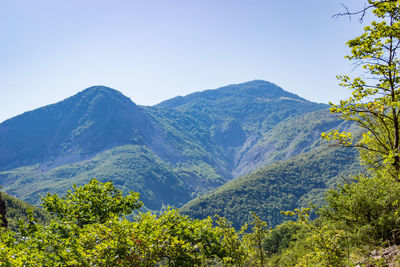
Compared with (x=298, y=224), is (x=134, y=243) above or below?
above

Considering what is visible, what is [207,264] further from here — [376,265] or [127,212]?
[127,212]

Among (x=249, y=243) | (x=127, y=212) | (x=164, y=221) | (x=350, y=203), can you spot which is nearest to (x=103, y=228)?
(x=164, y=221)

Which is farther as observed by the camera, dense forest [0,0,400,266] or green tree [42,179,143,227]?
green tree [42,179,143,227]

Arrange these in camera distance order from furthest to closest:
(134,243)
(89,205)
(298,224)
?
(89,205) → (298,224) → (134,243)

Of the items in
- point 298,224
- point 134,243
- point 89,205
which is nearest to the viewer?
point 134,243

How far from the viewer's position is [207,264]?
9812mm

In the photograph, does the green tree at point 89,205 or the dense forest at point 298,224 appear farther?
the green tree at point 89,205

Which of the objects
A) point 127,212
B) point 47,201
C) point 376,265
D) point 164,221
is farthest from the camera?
point 127,212

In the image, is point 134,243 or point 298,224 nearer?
point 134,243

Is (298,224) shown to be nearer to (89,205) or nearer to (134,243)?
(134,243)

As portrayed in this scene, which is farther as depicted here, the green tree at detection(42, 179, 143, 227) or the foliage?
the green tree at detection(42, 179, 143, 227)

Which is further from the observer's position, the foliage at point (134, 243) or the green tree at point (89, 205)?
the green tree at point (89, 205)

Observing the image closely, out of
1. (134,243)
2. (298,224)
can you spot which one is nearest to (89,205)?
(134,243)

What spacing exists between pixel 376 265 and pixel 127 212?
1213cm
